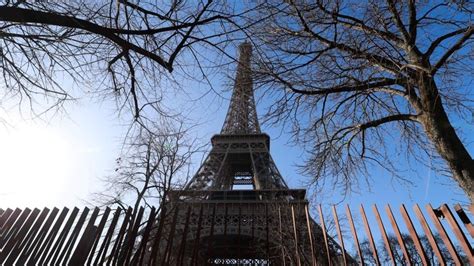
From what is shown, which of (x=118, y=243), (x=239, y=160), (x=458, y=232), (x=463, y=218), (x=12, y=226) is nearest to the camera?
(x=458, y=232)

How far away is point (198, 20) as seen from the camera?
368 centimetres

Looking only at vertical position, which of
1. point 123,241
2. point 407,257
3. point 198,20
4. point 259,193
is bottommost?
point 407,257

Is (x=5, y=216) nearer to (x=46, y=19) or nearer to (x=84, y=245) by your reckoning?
(x=84, y=245)

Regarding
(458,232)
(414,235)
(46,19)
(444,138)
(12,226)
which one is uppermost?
(46,19)

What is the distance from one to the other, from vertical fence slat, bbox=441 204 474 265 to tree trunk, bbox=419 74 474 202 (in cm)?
61

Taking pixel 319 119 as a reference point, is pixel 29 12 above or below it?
below

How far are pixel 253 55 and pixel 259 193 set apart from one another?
22.6m

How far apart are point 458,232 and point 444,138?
55.9 inches

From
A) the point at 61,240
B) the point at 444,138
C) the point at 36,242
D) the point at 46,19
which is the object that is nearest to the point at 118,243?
the point at 61,240

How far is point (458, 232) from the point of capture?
9.87 feet

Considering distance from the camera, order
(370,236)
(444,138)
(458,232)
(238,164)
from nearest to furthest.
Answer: (458,232) → (370,236) → (444,138) → (238,164)

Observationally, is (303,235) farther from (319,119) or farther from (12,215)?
(12,215)

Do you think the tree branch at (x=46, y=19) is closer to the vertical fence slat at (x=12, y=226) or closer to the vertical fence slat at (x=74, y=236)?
the vertical fence slat at (x=74, y=236)

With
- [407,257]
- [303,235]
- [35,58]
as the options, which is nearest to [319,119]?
[407,257]
